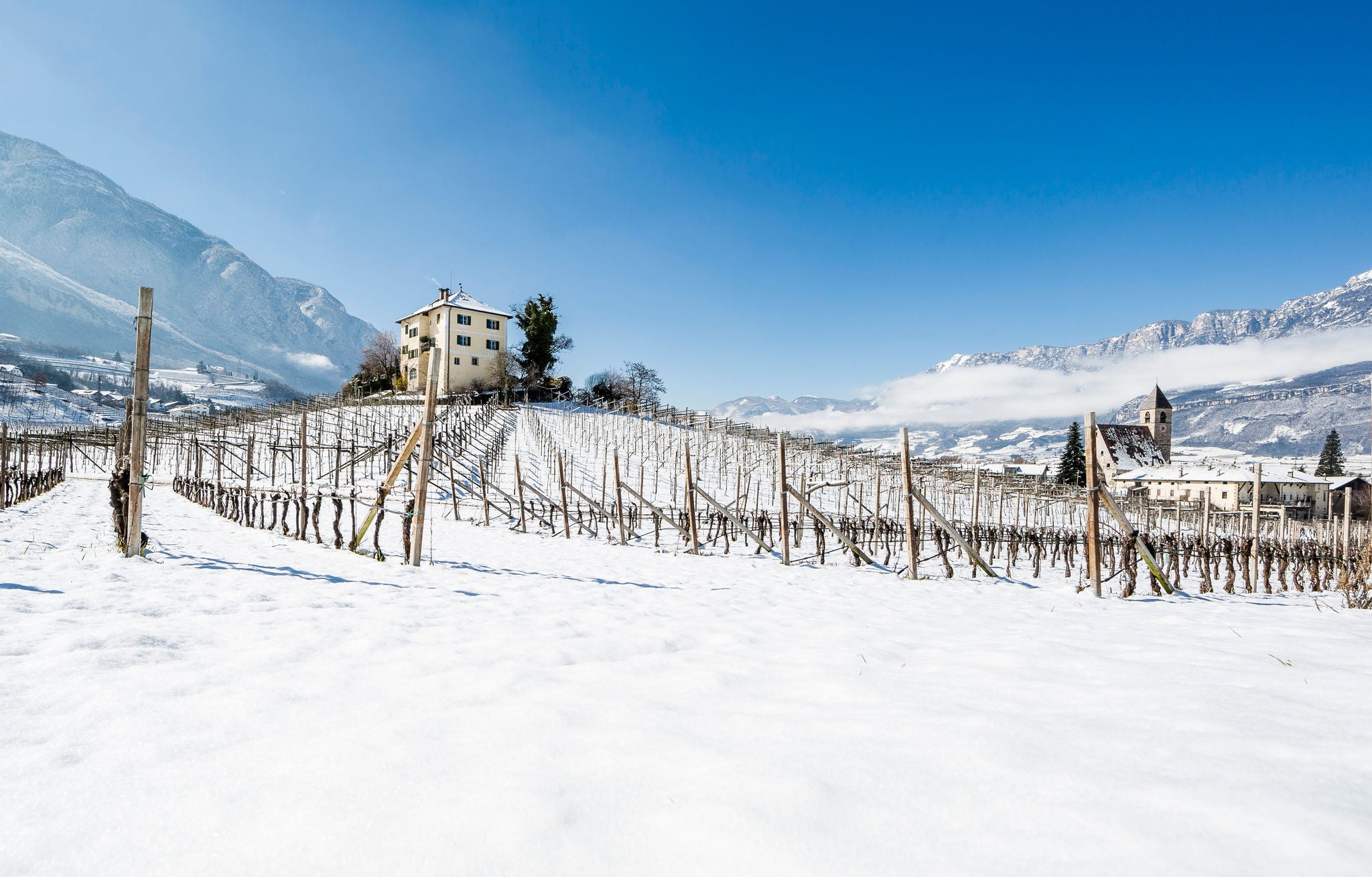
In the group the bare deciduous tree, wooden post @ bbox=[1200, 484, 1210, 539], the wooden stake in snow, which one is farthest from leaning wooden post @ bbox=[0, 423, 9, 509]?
the bare deciduous tree

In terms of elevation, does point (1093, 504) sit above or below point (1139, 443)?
below

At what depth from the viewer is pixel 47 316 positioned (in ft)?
645

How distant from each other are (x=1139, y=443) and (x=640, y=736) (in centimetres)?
9021

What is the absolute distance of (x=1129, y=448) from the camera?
69.9 meters

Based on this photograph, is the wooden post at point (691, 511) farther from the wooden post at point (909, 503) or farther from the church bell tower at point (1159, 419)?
the church bell tower at point (1159, 419)

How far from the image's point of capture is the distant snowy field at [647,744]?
1.51 meters

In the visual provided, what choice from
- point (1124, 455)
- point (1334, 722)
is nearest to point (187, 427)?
point (1334, 722)

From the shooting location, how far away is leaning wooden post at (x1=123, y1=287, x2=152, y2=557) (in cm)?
597

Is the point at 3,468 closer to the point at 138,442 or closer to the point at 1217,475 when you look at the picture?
the point at 138,442

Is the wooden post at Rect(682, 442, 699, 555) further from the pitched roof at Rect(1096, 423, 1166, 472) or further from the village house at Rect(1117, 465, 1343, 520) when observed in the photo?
the pitched roof at Rect(1096, 423, 1166, 472)

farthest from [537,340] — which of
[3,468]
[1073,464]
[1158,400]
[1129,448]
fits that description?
[1158,400]

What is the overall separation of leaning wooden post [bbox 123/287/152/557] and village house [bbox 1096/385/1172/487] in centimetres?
7034

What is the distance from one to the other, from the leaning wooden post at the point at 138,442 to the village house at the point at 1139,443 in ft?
231

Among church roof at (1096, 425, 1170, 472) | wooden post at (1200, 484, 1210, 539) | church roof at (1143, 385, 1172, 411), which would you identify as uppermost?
church roof at (1143, 385, 1172, 411)
